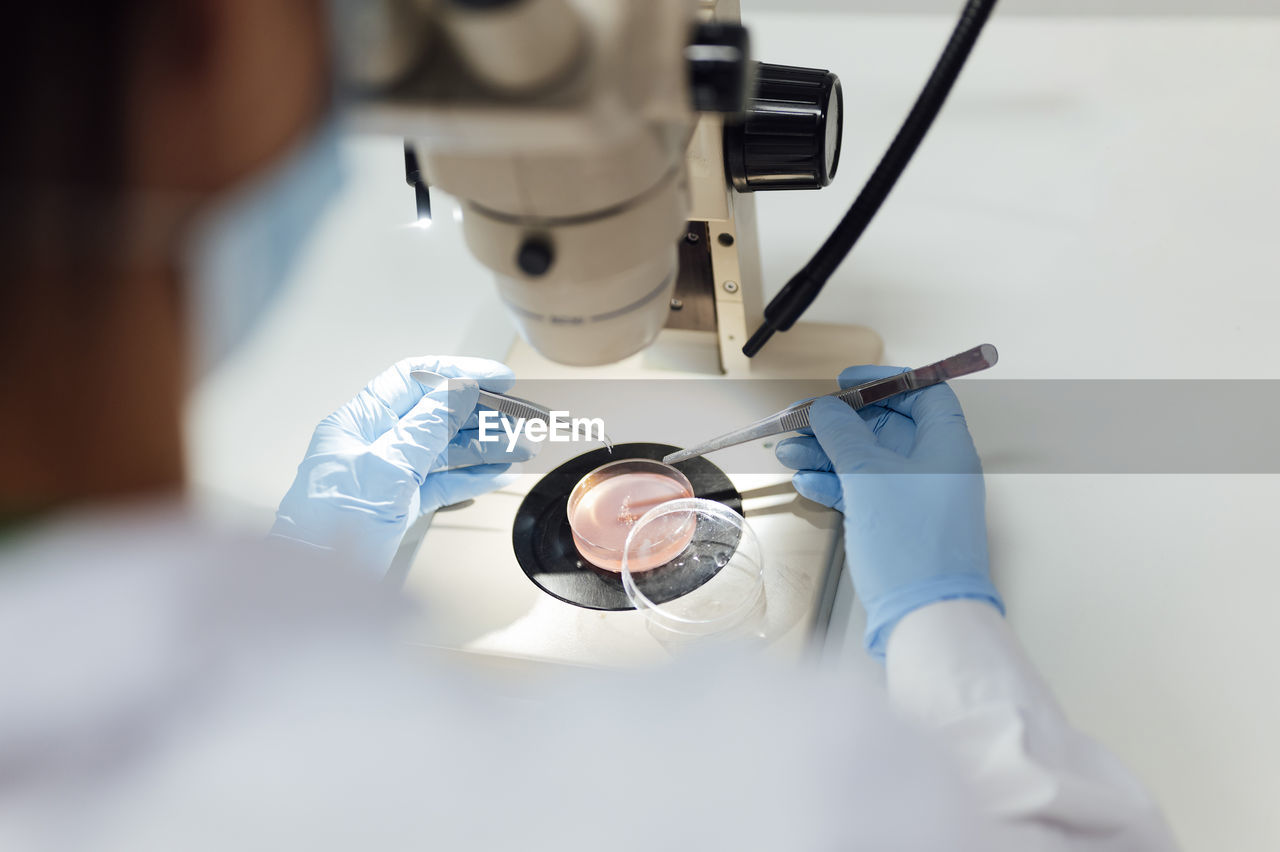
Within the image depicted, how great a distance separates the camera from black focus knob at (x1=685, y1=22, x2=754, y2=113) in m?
0.64


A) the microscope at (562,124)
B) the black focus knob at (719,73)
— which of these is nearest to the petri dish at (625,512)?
the microscope at (562,124)

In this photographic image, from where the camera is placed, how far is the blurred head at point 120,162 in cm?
48

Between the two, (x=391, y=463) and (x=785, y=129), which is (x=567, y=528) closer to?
Answer: (x=391, y=463)

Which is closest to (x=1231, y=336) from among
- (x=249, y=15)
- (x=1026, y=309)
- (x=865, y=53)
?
(x=1026, y=309)

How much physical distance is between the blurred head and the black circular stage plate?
67 centimetres

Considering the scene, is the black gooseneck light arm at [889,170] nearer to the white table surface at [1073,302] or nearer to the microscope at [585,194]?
the microscope at [585,194]

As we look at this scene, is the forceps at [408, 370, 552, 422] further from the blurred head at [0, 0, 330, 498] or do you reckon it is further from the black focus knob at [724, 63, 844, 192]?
the blurred head at [0, 0, 330, 498]

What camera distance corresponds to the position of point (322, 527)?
127 cm

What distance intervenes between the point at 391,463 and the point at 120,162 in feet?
2.72

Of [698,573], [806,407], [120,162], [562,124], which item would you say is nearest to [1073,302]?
[806,407]

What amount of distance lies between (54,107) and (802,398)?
3.58ft

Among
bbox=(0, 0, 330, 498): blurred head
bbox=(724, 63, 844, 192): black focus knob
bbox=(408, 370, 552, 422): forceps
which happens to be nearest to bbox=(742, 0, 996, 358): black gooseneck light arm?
bbox=(724, 63, 844, 192): black focus knob

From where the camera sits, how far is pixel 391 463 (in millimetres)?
1313

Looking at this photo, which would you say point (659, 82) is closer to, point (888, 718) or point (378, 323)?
point (888, 718)
